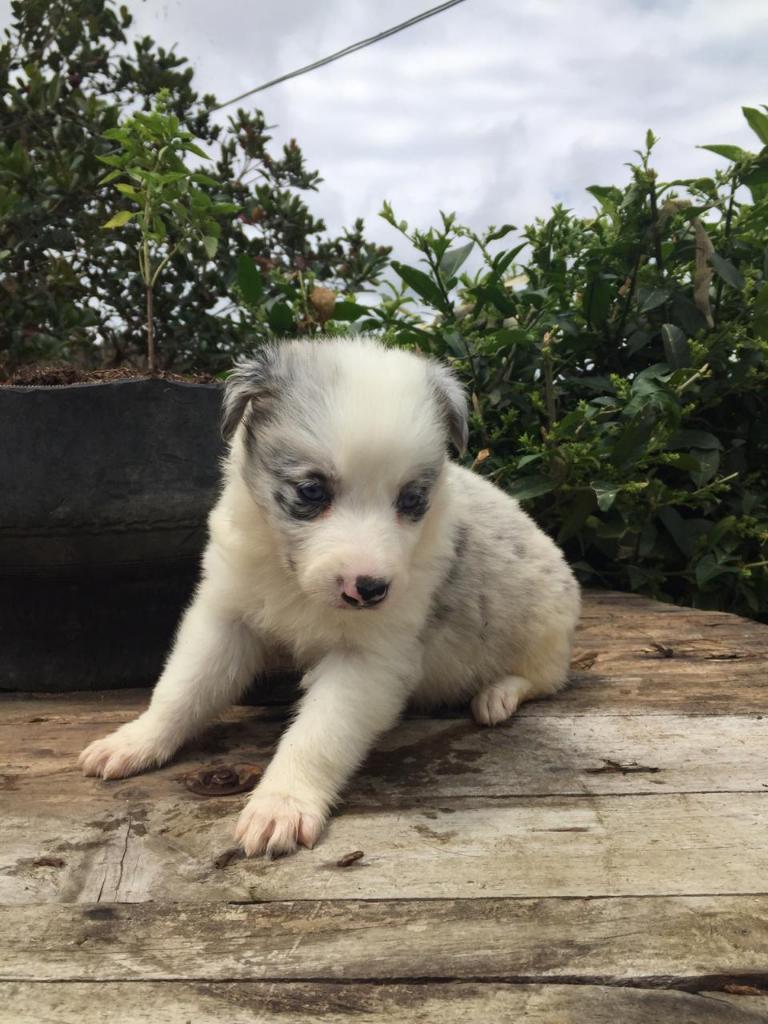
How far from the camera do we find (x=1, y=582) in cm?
333

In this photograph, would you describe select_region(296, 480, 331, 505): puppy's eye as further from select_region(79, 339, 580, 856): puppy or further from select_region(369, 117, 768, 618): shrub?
select_region(369, 117, 768, 618): shrub

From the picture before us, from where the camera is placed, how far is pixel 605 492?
14.2ft

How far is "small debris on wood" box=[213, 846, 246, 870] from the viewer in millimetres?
2075

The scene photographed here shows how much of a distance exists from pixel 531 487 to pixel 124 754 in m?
2.72

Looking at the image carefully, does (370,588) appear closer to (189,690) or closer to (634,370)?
(189,690)

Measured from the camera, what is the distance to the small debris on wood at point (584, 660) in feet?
12.1

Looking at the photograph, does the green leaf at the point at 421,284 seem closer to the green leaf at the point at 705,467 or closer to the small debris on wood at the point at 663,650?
the green leaf at the point at 705,467

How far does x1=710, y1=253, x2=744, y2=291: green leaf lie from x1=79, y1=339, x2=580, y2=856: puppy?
7.19 ft

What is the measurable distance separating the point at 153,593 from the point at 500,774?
5.16 ft

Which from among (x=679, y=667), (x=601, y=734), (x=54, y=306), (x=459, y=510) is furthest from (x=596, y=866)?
(x=54, y=306)

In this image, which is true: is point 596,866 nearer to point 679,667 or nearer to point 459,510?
point 459,510

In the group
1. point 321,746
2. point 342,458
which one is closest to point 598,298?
point 342,458

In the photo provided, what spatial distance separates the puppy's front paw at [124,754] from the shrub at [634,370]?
98.9 inches

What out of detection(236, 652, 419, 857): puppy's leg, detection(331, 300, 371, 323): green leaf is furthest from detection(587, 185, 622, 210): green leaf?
detection(236, 652, 419, 857): puppy's leg
